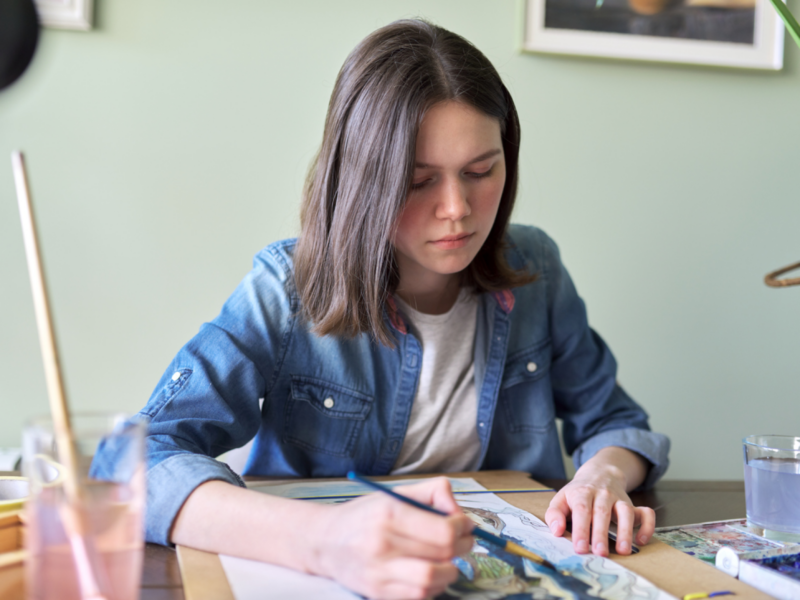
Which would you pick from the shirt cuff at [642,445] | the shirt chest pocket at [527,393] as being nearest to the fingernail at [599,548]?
the shirt cuff at [642,445]

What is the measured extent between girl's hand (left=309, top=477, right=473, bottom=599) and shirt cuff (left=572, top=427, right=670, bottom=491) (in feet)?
1.74

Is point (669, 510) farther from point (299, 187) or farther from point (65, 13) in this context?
point (65, 13)

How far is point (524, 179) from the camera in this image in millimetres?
1520

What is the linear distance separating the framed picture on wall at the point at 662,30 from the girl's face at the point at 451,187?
677 millimetres

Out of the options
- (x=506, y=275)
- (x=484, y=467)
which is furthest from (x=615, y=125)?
(x=484, y=467)

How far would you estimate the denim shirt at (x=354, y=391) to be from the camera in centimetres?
80

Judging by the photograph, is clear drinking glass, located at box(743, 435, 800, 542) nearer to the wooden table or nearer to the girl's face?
the wooden table

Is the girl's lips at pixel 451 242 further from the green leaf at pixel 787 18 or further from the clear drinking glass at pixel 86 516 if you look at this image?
the clear drinking glass at pixel 86 516

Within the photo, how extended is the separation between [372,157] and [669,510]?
0.58 metres

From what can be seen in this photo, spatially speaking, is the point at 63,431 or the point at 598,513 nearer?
the point at 63,431

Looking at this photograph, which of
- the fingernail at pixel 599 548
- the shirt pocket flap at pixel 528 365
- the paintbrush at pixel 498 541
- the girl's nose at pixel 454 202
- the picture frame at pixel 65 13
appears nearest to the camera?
the paintbrush at pixel 498 541

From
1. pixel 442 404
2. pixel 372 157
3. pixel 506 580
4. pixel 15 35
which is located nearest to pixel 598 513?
pixel 506 580

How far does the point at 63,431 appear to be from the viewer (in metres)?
0.39

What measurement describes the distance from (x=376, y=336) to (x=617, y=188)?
0.87 metres
